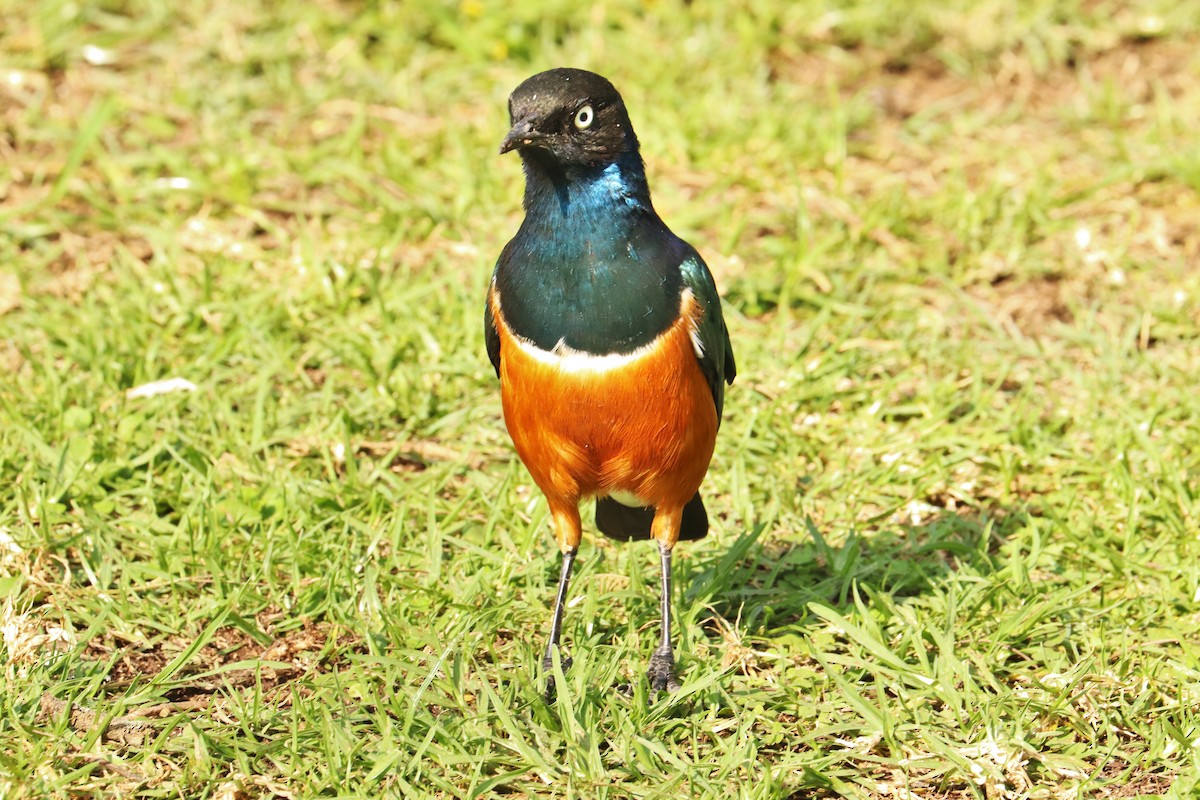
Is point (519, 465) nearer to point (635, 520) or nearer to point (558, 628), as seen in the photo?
point (635, 520)

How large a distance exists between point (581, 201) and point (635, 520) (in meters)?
1.17

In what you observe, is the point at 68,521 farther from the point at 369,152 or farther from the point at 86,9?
the point at 86,9

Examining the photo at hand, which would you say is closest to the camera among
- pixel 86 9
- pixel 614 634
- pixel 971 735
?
pixel 971 735

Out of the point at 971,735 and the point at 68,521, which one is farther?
the point at 68,521

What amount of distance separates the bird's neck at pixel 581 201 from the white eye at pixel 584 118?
4.8 inches

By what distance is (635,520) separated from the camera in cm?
482

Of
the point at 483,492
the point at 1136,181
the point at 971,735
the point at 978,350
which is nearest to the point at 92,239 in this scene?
the point at 483,492

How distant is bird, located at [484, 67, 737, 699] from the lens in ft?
13.7

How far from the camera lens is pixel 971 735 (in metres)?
4.24

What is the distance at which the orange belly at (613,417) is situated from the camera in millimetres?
4227

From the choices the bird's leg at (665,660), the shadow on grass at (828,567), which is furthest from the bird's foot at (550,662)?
the shadow on grass at (828,567)

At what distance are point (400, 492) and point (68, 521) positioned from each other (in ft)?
3.87

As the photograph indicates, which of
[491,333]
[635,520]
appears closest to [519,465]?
[635,520]

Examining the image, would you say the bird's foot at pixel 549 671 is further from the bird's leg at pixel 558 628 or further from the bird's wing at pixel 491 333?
the bird's wing at pixel 491 333
